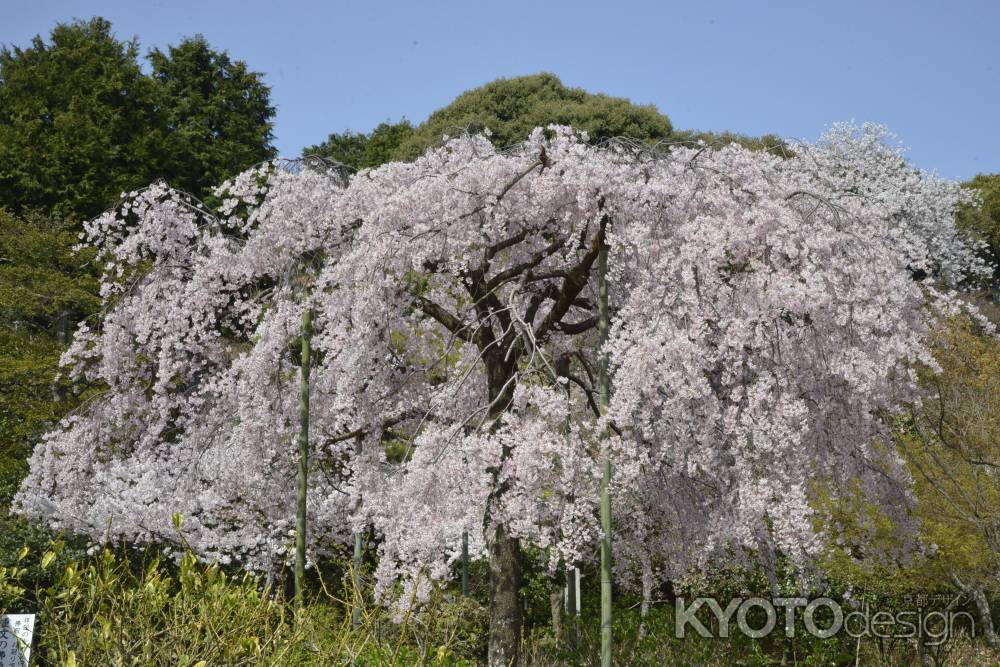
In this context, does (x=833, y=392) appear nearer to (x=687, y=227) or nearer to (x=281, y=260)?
(x=687, y=227)

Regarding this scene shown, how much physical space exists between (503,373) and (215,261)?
438 centimetres

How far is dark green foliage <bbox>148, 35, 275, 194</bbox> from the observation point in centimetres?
3338

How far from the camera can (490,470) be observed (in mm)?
11859

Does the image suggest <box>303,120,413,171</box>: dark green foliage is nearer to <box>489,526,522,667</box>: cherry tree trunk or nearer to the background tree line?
the background tree line

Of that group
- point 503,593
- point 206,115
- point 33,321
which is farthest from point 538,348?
point 206,115

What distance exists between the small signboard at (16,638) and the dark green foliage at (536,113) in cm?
3072

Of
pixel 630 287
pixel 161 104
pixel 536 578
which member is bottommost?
pixel 536 578

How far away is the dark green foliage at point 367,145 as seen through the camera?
41812 mm

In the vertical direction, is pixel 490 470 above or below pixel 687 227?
below

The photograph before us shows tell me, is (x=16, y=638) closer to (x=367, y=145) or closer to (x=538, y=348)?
(x=538, y=348)

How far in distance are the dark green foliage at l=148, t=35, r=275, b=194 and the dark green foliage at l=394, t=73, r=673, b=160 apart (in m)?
5.39

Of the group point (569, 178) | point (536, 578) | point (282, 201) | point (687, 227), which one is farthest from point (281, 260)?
point (536, 578)

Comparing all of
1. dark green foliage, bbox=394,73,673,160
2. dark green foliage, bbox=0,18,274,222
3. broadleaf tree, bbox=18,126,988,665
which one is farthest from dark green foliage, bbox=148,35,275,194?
broadleaf tree, bbox=18,126,988,665

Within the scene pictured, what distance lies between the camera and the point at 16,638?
20.5ft
